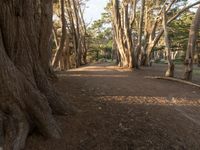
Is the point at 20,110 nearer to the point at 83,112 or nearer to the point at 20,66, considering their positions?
the point at 20,66

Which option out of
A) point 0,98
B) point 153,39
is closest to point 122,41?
point 153,39

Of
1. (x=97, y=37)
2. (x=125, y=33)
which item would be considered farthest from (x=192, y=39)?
(x=97, y=37)

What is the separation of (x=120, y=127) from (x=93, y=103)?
1.20 metres

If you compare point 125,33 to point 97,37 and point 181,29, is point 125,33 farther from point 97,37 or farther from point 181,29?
point 97,37

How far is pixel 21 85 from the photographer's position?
3281 mm

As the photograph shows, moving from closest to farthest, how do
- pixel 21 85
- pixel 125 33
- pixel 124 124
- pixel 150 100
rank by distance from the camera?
pixel 21 85
pixel 124 124
pixel 150 100
pixel 125 33

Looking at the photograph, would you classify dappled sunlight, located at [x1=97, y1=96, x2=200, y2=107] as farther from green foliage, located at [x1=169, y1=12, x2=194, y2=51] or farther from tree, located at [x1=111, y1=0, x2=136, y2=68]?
green foliage, located at [x1=169, y1=12, x2=194, y2=51]

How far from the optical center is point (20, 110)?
316 cm

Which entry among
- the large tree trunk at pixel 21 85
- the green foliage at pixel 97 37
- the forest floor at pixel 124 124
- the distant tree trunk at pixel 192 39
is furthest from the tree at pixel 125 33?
the green foliage at pixel 97 37

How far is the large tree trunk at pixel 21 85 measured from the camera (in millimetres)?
3043

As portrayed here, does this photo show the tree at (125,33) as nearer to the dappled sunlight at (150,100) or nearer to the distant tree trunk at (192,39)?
the distant tree trunk at (192,39)

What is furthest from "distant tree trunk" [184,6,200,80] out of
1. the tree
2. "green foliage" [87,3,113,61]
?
"green foliage" [87,3,113,61]

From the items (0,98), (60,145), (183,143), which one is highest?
(0,98)

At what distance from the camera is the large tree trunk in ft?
9.98
